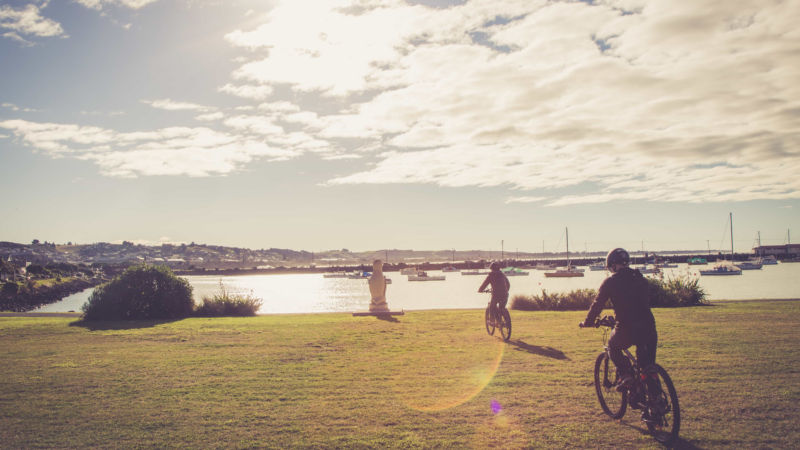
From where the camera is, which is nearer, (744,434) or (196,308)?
(744,434)

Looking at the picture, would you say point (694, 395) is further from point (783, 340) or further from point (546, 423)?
point (783, 340)

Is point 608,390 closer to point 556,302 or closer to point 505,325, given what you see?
point 505,325

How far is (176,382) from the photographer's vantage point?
10.3 meters

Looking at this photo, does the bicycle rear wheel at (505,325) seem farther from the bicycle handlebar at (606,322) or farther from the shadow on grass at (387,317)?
the bicycle handlebar at (606,322)

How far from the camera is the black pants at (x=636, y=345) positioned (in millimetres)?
6629

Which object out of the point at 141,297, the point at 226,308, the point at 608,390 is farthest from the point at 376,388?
the point at 141,297

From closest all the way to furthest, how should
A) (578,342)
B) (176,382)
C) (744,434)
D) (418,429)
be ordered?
(744,434) → (418,429) → (176,382) → (578,342)

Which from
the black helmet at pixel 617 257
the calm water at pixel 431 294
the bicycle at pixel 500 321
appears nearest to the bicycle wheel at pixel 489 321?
the bicycle at pixel 500 321

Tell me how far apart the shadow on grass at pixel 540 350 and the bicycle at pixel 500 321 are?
413 mm

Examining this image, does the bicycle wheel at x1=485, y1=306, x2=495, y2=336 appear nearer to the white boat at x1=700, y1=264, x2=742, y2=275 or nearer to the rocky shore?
the rocky shore

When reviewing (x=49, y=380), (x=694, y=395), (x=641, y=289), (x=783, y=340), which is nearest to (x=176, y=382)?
(x=49, y=380)

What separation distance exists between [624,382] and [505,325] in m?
7.96

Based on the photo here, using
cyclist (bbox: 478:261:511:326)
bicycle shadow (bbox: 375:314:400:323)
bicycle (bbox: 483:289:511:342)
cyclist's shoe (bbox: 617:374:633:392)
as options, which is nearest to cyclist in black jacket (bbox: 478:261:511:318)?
cyclist (bbox: 478:261:511:326)

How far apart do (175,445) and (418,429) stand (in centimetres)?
324
